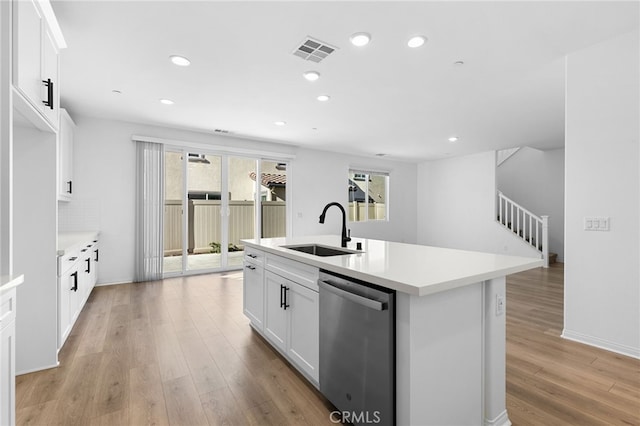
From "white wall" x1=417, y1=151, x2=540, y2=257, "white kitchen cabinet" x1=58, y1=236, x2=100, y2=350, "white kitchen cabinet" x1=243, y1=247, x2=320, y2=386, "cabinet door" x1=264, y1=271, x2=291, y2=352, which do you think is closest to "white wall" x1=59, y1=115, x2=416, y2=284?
"white kitchen cabinet" x1=58, y1=236, x2=100, y2=350

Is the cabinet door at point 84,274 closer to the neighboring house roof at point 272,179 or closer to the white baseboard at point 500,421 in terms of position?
the neighboring house roof at point 272,179

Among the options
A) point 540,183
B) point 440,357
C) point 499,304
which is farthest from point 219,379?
point 540,183

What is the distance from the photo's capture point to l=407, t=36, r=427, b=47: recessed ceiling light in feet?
8.18

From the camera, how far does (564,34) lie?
8.08 ft

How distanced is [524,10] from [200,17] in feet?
7.55

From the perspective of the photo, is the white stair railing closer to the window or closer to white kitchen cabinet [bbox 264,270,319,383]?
the window

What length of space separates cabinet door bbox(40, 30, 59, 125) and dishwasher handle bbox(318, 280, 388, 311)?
83.3 inches

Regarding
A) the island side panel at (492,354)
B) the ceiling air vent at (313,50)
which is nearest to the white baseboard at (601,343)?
the island side panel at (492,354)

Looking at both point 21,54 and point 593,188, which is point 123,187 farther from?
point 593,188

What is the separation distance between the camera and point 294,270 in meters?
2.14

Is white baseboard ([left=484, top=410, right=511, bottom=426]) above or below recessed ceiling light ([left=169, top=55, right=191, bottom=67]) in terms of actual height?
below

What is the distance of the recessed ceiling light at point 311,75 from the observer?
10.3 ft

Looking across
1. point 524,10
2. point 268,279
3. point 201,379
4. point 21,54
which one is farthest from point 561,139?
point 21,54

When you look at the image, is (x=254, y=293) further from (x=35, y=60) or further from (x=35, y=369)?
(x=35, y=60)
